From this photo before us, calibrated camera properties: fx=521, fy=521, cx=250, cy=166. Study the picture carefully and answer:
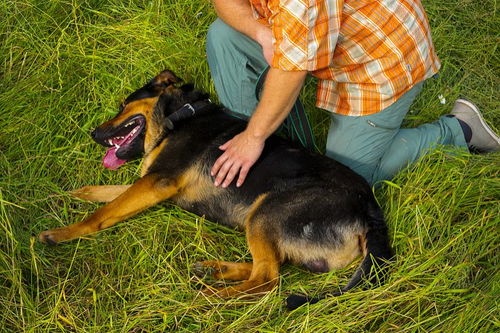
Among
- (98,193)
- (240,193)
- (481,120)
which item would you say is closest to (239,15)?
(240,193)

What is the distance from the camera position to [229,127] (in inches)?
145

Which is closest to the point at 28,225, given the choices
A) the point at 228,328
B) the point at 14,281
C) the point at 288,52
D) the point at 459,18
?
the point at 14,281

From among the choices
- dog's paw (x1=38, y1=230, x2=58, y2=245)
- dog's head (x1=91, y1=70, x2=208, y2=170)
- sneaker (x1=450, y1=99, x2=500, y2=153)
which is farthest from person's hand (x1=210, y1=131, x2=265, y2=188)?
sneaker (x1=450, y1=99, x2=500, y2=153)

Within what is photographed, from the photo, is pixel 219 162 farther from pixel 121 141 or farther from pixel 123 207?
pixel 121 141

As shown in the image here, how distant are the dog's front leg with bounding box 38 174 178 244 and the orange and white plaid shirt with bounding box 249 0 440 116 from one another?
3.77ft

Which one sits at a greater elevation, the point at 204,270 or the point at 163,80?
the point at 163,80

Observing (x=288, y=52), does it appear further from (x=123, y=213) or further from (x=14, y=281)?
(x=14, y=281)

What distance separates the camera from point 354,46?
3236mm

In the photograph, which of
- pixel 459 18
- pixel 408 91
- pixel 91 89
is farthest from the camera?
pixel 459 18

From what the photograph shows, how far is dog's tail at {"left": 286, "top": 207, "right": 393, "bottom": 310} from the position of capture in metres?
2.81

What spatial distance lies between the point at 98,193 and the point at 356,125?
1908 mm

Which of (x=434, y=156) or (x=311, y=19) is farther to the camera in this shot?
(x=434, y=156)

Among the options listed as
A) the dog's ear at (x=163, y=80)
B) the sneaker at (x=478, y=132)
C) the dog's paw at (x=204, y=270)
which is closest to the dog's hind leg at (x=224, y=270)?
the dog's paw at (x=204, y=270)

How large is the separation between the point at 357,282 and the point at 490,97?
8.12 feet
